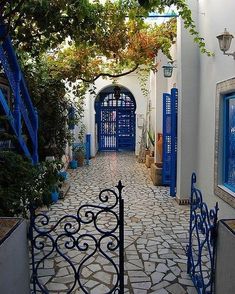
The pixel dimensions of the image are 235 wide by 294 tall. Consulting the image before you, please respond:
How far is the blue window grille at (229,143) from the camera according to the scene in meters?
4.87

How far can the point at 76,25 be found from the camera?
16.0 ft

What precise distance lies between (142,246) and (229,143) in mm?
2097

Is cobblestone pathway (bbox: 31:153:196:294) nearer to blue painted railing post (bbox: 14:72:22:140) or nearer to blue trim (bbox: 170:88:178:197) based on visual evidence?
blue trim (bbox: 170:88:178:197)

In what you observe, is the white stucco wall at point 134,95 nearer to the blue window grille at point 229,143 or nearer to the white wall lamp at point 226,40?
the blue window grille at point 229,143

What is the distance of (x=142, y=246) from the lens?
445 cm

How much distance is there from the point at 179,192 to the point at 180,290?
3476 mm

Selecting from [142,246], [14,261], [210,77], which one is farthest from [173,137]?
[14,261]

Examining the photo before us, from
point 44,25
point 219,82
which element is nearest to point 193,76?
point 219,82

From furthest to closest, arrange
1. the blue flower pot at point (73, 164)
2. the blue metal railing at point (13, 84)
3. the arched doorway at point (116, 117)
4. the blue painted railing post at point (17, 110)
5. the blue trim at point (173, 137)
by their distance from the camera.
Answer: the arched doorway at point (116, 117)
the blue flower pot at point (73, 164)
the blue trim at point (173, 137)
the blue painted railing post at point (17, 110)
the blue metal railing at point (13, 84)

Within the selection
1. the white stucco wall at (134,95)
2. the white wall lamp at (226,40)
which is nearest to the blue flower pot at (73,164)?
the white stucco wall at (134,95)

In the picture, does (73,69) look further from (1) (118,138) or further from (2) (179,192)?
(1) (118,138)

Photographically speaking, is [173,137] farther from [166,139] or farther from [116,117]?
[116,117]

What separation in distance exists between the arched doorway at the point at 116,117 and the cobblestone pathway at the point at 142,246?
787 cm

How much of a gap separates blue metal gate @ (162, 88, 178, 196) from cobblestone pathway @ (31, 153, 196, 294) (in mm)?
365
